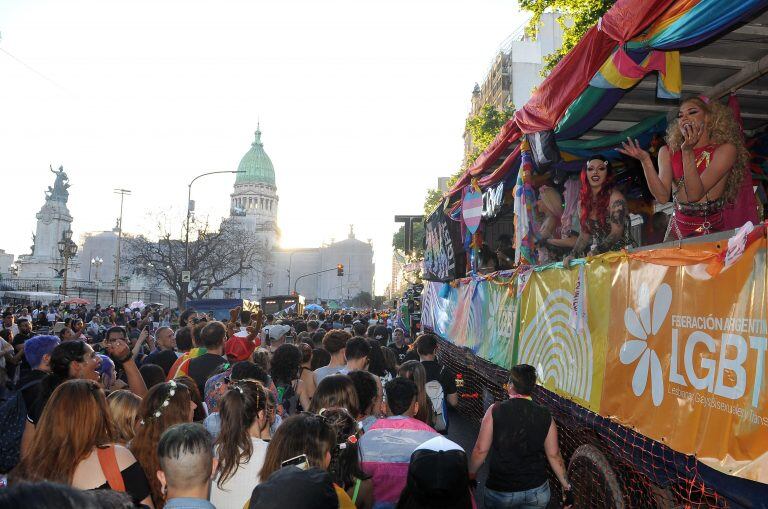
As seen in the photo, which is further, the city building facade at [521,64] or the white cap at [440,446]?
the city building facade at [521,64]

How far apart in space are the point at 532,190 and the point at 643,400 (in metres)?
3.98

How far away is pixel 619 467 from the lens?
4.82 m

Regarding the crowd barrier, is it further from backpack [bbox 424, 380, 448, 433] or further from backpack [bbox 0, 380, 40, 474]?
backpack [bbox 0, 380, 40, 474]

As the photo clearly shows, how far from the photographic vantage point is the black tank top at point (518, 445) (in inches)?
181

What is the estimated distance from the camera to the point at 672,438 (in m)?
3.61

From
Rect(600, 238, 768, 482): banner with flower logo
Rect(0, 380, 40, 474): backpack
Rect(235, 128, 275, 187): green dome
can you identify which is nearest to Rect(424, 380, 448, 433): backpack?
Rect(600, 238, 768, 482): banner with flower logo

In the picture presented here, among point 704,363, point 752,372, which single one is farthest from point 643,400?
point 752,372

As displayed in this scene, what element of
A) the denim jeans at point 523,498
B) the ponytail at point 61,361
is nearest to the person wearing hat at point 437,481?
the denim jeans at point 523,498

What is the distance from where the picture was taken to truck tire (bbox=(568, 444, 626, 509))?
4480mm

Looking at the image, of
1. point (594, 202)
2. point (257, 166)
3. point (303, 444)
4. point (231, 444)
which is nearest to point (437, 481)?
point (303, 444)

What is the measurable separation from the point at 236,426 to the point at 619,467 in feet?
10.0

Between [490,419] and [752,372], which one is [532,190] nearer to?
[490,419]

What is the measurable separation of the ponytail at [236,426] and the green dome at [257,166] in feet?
468

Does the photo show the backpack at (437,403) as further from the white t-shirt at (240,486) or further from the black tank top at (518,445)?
the white t-shirt at (240,486)
